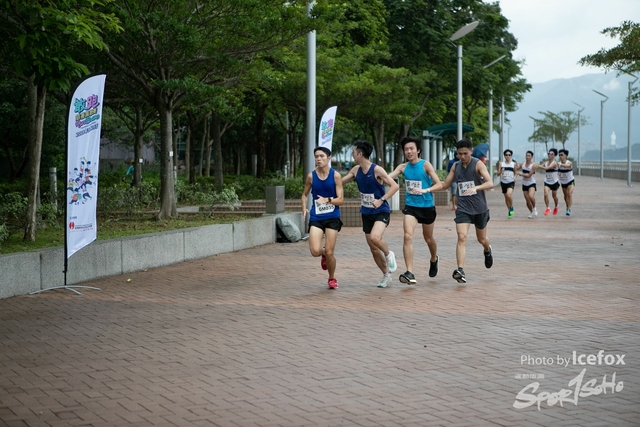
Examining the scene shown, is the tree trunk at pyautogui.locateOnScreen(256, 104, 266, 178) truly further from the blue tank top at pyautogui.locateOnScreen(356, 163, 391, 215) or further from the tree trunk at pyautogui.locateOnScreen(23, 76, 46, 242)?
the blue tank top at pyautogui.locateOnScreen(356, 163, 391, 215)

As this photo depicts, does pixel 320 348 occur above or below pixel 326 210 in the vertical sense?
below

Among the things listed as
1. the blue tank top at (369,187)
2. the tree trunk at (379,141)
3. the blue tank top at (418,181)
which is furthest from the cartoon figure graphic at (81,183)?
the tree trunk at (379,141)

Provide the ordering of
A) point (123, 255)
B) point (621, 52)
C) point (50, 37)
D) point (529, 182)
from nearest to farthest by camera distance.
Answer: point (50, 37)
point (123, 255)
point (529, 182)
point (621, 52)

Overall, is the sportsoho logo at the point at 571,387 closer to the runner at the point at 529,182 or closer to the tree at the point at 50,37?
the tree at the point at 50,37

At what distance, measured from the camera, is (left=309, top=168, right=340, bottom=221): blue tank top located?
450 inches

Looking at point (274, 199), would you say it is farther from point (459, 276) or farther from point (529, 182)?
point (529, 182)

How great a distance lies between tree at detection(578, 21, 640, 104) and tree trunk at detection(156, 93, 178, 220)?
1817 cm

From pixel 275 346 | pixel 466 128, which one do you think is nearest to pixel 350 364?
pixel 275 346

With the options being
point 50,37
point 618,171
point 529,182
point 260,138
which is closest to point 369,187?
point 50,37

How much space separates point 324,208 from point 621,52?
23.6 meters

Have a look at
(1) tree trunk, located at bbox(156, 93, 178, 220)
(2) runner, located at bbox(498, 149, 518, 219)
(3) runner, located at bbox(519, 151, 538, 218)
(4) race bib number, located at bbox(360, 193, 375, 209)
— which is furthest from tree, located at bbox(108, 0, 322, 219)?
(2) runner, located at bbox(498, 149, 518, 219)

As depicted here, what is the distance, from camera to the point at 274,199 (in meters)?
19.0

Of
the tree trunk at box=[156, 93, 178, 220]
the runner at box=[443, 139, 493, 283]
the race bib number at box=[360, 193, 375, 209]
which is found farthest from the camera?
the tree trunk at box=[156, 93, 178, 220]

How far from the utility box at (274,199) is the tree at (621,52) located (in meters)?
16.7
